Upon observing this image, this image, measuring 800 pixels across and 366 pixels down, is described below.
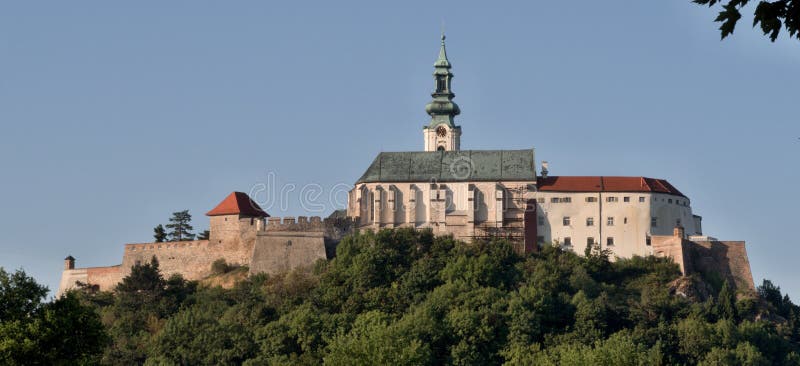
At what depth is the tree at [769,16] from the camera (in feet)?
43.6

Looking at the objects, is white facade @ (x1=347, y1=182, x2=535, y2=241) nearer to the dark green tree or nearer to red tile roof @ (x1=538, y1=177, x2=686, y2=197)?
red tile roof @ (x1=538, y1=177, x2=686, y2=197)

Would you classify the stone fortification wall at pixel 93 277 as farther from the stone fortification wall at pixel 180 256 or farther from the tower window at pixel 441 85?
the tower window at pixel 441 85

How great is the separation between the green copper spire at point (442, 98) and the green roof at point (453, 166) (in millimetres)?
12026

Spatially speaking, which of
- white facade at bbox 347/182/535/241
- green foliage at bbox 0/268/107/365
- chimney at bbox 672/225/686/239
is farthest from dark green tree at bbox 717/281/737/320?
green foliage at bbox 0/268/107/365

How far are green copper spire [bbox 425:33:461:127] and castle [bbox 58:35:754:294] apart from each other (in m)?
12.9

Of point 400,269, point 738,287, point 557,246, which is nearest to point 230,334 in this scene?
point 400,269

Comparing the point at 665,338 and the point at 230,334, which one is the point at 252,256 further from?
the point at 665,338

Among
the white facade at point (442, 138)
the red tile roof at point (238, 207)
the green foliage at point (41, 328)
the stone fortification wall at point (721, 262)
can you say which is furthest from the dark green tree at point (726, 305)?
the green foliage at point (41, 328)

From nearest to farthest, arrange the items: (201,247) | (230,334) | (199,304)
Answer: (230,334)
(199,304)
(201,247)

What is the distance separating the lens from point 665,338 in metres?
73.9

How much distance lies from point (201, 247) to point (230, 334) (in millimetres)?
13325

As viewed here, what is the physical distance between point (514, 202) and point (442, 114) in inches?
713

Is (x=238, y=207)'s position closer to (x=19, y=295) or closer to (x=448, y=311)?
(x=448, y=311)

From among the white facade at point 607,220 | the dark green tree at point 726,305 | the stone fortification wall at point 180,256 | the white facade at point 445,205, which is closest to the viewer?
the dark green tree at point 726,305
